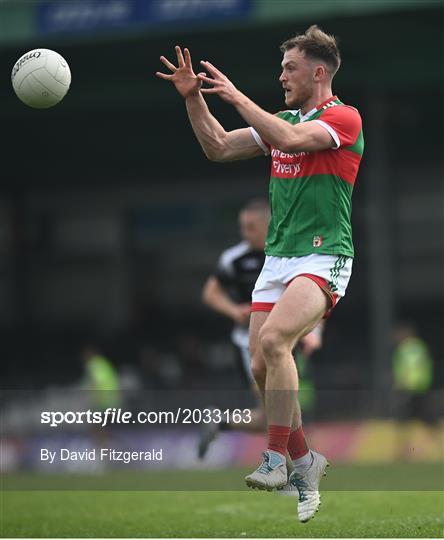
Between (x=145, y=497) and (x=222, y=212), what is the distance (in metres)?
24.6

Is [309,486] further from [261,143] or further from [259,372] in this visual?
[261,143]

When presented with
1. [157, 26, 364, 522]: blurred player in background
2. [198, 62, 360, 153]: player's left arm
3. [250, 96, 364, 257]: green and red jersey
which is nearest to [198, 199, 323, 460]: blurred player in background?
[157, 26, 364, 522]: blurred player in background

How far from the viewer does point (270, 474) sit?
298 inches

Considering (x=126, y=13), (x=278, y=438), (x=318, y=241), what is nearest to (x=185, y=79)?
(x=318, y=241)

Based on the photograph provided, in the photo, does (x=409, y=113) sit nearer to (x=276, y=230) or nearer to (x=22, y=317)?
(x=22, y=317)

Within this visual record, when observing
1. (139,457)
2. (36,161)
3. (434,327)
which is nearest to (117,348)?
(36,161)

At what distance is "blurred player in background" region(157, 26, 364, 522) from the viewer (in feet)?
25.2

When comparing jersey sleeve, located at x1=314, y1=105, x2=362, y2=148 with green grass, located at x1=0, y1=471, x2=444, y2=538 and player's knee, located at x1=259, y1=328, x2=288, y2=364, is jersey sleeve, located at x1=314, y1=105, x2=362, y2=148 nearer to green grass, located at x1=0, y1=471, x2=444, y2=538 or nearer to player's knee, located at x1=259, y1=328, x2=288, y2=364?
player's knee, located at x1=259, y1=328, x2=288, y2=364

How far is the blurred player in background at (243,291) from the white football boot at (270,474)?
3.84m

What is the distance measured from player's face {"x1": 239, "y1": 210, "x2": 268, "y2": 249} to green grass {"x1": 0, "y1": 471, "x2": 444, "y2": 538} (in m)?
2.56

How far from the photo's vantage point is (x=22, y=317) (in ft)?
126

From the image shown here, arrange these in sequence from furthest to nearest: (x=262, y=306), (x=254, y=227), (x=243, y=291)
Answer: (x=243, y=291)
(x=254, y=227)
(x=262, y=306)

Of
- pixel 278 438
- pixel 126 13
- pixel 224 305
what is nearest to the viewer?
pixel 278 438

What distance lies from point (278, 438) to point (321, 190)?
5.40 feet
